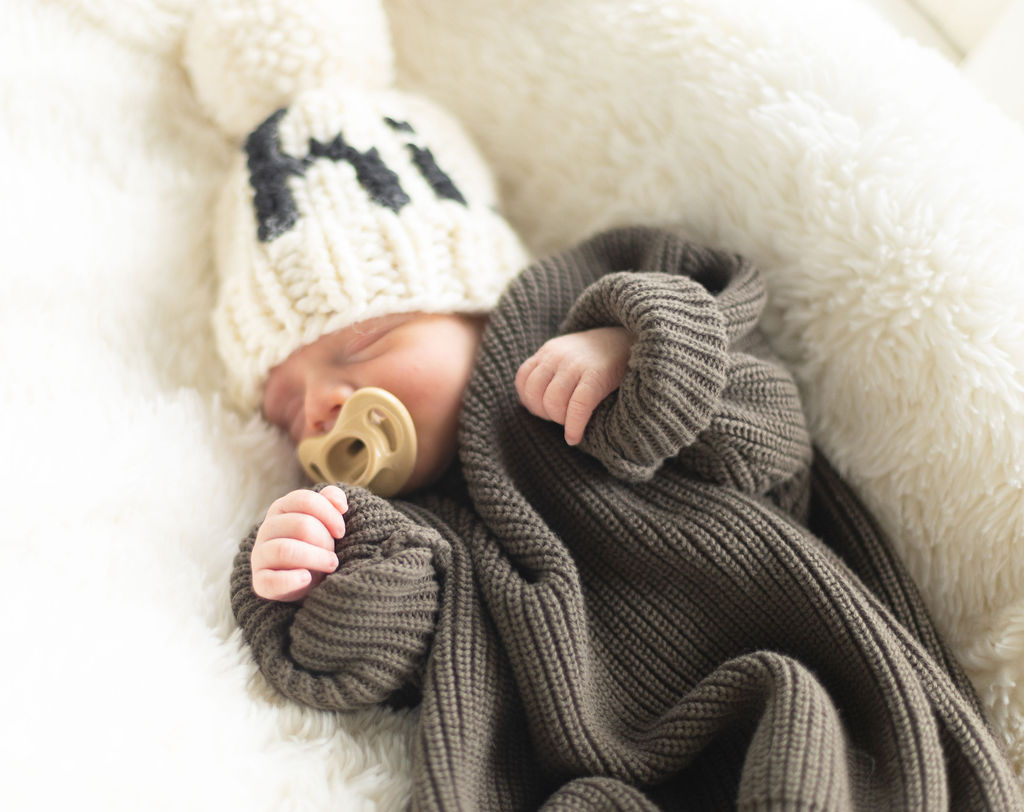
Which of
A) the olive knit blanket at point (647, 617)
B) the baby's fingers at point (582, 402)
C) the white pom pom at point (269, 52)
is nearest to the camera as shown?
the olive knit blanket at point (647, 617)

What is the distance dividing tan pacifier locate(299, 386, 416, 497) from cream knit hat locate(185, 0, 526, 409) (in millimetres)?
109

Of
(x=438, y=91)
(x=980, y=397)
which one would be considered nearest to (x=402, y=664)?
(x=980, y=397)

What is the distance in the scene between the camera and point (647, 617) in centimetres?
85

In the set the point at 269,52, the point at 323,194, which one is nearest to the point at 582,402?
the point at 323,194

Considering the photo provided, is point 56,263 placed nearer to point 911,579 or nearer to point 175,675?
point 175,675

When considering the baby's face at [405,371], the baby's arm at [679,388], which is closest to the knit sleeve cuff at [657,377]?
the baby's arm at [679,388]

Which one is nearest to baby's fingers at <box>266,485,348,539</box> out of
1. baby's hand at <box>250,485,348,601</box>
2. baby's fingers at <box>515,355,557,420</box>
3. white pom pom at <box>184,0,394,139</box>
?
baby's hand at <box>250,485,348,601</box>

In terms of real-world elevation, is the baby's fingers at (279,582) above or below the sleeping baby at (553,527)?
below

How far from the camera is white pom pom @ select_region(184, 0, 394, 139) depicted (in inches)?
43.6

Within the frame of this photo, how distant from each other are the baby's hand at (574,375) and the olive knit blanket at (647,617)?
3 centimetres

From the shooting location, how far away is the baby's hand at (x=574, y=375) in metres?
0.85

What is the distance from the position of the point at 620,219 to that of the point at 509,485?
1.60 ft

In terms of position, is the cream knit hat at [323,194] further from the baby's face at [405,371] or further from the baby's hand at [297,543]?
the baby's hand at [297,543]

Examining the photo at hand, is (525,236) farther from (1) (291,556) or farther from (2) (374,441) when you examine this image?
(1) (291,556)
